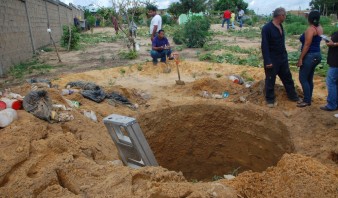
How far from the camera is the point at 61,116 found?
403 cm

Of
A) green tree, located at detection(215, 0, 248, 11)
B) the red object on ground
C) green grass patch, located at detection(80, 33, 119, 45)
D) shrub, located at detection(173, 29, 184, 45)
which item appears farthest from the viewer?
green tree, located at detection(215, 0, 248, 11)

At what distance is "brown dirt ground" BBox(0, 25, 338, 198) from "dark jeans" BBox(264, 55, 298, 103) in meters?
0.22

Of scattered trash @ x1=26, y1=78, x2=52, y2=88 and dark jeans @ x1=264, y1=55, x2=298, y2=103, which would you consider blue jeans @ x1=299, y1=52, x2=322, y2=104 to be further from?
scattered trash @ x1=26, y1=78, x2=52, y2=88

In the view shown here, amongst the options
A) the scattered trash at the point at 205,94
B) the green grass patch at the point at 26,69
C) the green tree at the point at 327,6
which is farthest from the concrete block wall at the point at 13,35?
the green tree at the point at 327,6

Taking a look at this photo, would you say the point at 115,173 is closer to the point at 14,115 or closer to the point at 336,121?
the point at 14,115

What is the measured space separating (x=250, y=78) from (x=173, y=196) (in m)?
5.80

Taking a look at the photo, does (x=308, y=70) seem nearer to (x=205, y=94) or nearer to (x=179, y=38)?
(x=205, y=94)

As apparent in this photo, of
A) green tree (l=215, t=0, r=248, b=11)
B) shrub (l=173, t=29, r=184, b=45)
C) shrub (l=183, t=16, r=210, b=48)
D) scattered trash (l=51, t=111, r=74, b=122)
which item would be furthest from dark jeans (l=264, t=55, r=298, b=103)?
green tree (l=215, t=0, r=248, b=11)

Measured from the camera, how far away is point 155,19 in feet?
29.2

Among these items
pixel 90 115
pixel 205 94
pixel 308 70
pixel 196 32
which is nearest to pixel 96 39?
pixel 196 32

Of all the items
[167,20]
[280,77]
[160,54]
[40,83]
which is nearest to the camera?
[280,77]

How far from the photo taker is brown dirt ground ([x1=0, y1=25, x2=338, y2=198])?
7.88 feet

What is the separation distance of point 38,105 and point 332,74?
14.5ft

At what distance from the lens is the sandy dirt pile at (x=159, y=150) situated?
7.73 feet
